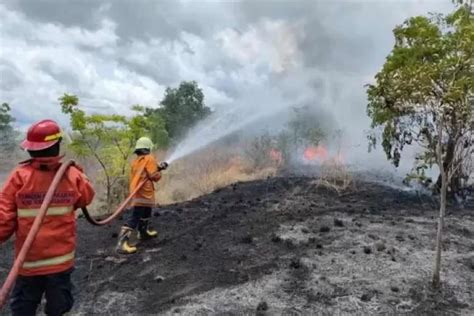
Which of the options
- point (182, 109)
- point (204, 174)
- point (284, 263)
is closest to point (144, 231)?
point (284, 263)

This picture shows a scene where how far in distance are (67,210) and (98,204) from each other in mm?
9363

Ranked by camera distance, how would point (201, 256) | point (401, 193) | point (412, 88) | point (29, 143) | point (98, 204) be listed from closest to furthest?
point (29, 143)
point (412, 88)
point (201, 256)
point (401, 193)
point (98, 204)

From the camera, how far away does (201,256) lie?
642 cm

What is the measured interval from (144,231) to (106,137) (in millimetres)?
3592

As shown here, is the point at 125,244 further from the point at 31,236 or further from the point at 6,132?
the point at 6,132

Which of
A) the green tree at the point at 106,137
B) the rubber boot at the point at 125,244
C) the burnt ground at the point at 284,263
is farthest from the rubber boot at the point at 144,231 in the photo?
the green tree at the point at 106,137

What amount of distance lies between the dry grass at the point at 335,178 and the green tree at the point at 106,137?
12.5ft

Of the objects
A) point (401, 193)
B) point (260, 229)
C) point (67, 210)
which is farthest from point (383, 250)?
point (401, 193)

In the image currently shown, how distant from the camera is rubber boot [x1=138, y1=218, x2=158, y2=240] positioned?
7406 millimetres

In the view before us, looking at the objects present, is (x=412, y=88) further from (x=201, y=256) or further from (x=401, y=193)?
(x=401, y=193)

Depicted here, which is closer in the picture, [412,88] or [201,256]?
[412,88]

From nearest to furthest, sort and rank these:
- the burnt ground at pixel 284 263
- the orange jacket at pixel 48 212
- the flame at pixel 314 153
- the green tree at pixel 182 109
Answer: the orange jacket at pixel 48 212 < the burnt ground at pixel 284 263 < the flame at pixel 314 153 < the green tree at pixel 182 109

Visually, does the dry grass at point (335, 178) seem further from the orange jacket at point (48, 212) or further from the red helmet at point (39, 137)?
the red helmet at point (39, 137)

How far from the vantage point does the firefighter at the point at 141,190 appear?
697 cm
